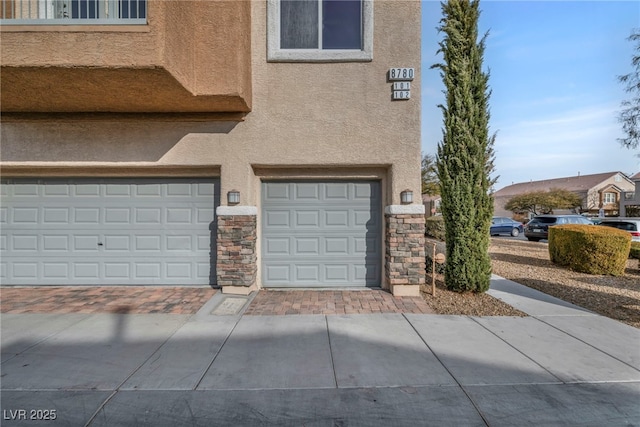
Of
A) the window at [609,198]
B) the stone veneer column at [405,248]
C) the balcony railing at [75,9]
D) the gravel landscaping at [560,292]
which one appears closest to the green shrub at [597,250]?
the gravel landscaping at [560,292]

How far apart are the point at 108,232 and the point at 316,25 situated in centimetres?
609

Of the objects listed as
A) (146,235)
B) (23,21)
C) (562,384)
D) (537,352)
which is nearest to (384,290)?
(537,352)

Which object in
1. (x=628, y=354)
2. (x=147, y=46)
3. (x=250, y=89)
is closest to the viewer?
(x=628, y=354)

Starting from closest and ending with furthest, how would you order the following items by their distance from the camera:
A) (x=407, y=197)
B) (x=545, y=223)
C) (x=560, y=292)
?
(x=407, y=197) → (x=560, y=292) → (x=545, y=223)

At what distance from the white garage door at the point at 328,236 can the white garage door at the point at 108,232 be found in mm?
1486

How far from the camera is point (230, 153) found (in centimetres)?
574

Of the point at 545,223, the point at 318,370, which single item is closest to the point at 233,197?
the point at 318,370

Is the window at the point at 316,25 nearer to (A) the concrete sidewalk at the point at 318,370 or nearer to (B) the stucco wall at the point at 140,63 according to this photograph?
(B) the stucco wall at the point at 140,63

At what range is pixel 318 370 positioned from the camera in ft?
10.5

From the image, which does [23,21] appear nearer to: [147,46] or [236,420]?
[147,46]

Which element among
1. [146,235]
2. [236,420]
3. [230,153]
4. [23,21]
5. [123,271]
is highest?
[23,21]

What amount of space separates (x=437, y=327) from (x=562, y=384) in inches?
59.5

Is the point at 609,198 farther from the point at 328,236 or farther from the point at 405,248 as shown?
the point at 328,236

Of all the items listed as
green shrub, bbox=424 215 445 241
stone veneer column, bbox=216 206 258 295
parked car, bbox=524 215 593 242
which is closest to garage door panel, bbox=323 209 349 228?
stone veneer column, bbox=216 206 258 295
